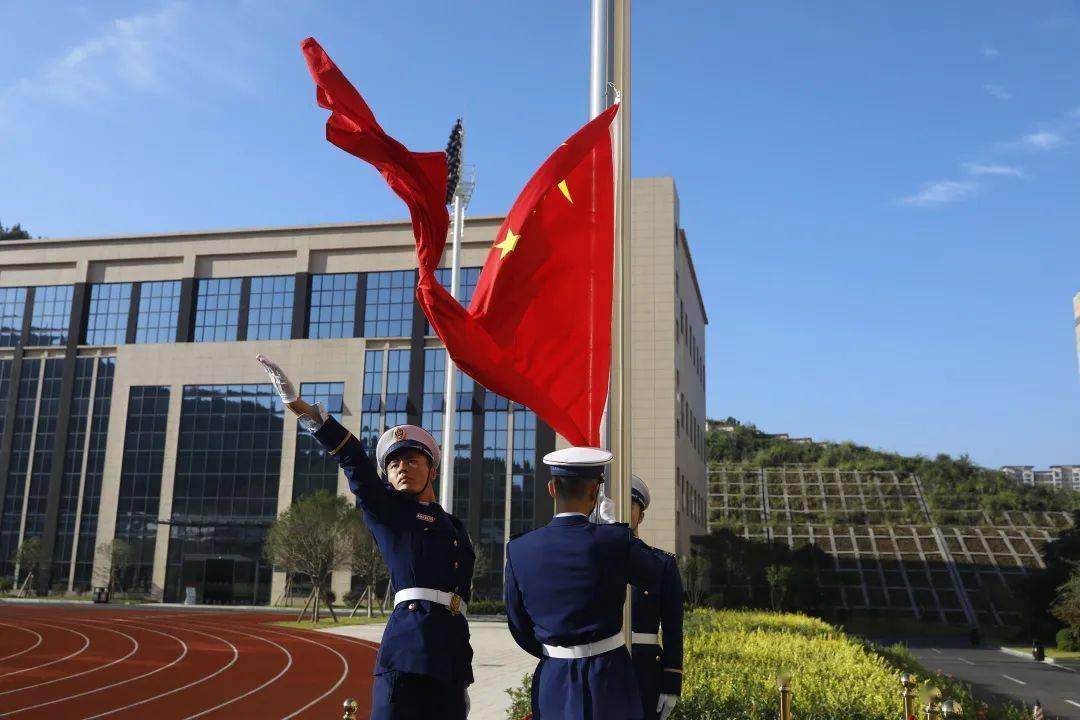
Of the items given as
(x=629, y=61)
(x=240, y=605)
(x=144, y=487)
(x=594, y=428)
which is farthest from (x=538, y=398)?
(x=144, y=487)

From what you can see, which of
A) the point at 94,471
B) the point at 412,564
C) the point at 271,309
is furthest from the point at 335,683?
the point at 94,471

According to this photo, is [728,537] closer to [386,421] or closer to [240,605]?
[386,421]

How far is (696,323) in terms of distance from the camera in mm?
56875

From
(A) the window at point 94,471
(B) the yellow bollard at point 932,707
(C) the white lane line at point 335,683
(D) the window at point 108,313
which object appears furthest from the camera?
(D) the window at point 108,313

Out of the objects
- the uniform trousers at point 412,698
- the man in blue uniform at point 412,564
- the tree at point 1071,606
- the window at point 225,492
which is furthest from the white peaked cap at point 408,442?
the window at point 225,492

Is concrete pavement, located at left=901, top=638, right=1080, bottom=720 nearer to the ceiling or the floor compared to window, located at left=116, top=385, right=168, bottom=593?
nearer to the floor

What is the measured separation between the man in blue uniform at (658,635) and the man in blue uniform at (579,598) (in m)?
0.50

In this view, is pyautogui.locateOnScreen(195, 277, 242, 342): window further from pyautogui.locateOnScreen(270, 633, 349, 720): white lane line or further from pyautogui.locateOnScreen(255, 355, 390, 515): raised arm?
pyautogui.locateOnScreen(255, 355, 390, 515): raised arm

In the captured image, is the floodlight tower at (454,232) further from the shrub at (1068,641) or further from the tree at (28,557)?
the tree at (28,557)

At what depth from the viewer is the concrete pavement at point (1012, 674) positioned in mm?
18047

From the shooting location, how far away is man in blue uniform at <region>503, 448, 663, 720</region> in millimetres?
3803

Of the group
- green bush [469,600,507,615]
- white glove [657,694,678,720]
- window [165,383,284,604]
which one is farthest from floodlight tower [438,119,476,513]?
window [165,383,284,604]

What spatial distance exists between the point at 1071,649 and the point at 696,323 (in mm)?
30216

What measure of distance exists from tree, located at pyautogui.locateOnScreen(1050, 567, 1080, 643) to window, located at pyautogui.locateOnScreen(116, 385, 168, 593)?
43.8 meters
